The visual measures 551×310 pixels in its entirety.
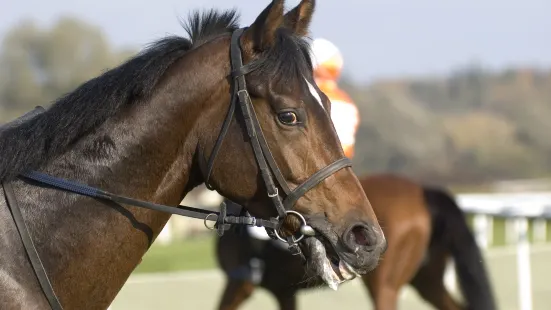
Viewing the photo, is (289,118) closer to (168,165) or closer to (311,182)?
(311,182)

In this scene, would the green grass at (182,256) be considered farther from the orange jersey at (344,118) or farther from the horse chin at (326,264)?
the horse chin at (326,264)

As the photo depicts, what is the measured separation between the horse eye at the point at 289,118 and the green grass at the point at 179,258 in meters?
9.83

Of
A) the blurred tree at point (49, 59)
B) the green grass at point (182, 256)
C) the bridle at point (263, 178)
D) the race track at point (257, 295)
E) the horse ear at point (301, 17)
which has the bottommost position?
the blurred tree at point (49, 59)

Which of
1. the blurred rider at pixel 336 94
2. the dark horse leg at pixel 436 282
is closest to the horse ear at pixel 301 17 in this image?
the blurred rider at pixel 336 94

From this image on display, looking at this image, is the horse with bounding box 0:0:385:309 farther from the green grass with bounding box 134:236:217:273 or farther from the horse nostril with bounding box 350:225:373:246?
the green grass with bounding box 134:236:217:273

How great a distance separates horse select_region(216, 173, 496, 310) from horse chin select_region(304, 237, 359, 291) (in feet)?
10.7

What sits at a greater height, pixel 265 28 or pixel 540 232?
pixel 265 28

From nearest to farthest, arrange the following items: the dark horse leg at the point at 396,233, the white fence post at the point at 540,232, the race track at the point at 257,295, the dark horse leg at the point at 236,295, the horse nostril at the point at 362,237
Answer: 1. the horse nostril at the point at 362,237
2. the dark horse leg at the point at 396,233
3. the dark horse leg at the point at 236,295
4. the race track at the point at 257,295
5. the white fence post at the point at 540,232

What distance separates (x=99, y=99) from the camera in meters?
2.71

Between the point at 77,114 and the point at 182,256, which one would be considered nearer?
the point at 77,114

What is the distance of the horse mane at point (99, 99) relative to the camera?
267cm

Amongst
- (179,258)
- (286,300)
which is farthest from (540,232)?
Answer: (286,300)

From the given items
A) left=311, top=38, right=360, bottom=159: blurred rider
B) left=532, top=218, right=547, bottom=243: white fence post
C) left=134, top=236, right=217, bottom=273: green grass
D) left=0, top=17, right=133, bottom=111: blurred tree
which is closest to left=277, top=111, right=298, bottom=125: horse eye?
left=311, top=38, right=360, bottom=159: blurred rider

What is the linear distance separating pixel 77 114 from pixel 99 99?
0.26ft
